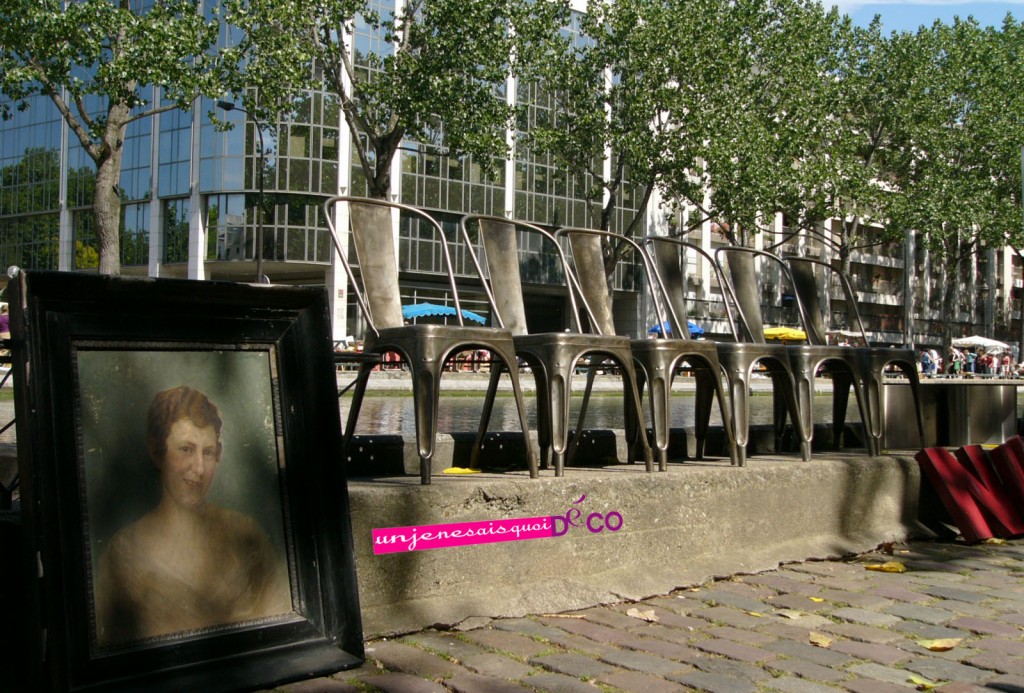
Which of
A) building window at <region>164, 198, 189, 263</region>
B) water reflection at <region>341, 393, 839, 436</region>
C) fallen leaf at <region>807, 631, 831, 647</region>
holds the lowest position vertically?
fallen leaf at <region>807, 631, 831, 647</region>

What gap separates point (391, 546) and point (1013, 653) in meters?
2.19

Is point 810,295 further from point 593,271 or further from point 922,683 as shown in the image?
point 922,683

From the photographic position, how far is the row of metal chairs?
4.48 m

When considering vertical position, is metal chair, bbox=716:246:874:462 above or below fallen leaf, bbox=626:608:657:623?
above

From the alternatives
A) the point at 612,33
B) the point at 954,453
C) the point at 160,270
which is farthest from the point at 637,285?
the point at 954,453

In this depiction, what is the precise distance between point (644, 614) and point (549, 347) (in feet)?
3.83

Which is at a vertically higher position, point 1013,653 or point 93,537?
point 93,537

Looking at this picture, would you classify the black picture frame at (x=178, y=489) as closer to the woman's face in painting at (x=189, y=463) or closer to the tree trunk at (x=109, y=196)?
the woman's face in painting at (x=189, y=463)

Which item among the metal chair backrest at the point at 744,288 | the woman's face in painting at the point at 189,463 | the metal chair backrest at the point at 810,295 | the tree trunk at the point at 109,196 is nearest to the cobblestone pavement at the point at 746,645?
the woman's face in painting at the point at 189,463

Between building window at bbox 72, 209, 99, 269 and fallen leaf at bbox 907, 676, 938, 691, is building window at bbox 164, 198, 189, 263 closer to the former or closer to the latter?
building window at bbox 72, 209, 99, 269

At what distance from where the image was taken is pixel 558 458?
4.71 meters

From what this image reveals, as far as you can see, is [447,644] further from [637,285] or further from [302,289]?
[637,285]

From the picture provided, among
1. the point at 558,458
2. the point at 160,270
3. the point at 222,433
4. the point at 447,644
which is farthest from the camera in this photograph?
the point at 160,270

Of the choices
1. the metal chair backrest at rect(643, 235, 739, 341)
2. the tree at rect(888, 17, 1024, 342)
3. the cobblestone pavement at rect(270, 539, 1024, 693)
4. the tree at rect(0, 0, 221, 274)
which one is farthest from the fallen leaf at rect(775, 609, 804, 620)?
the tree at rect(888, 17, 1024, 342)
